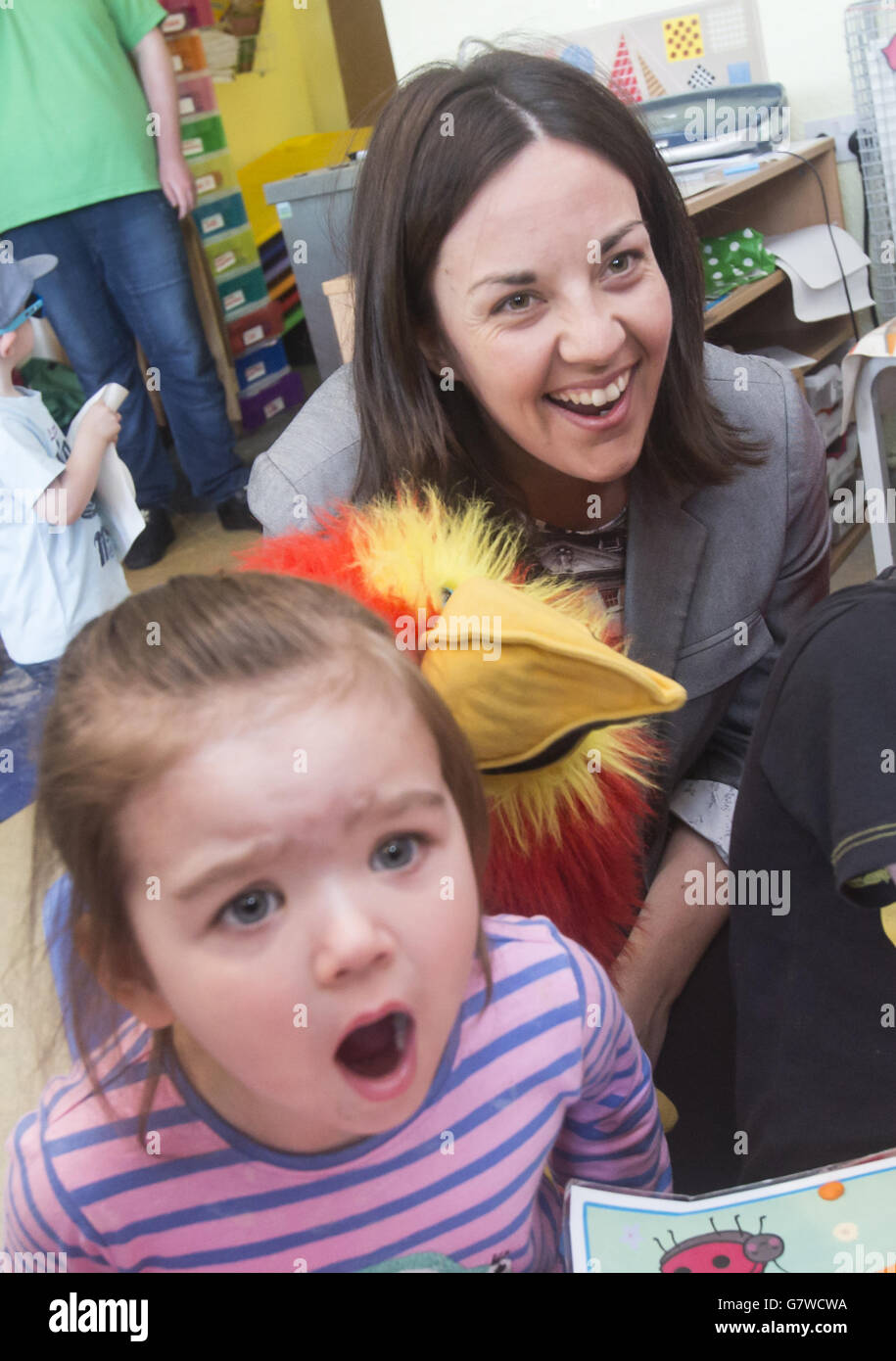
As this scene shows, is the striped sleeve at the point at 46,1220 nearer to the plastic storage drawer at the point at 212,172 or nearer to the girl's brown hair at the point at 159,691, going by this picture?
the girl's brown hair at the point at 159,691

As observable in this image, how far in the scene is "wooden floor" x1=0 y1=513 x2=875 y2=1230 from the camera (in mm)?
693

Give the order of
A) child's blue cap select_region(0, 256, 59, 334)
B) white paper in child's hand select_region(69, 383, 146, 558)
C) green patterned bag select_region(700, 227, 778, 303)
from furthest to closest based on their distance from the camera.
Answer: green patterned bag select_region(700, 227, 778, 303), white paper in child's hand select_region(69, 383, 146, 558), child's blue cap select_region(0, 256, 59, 334)

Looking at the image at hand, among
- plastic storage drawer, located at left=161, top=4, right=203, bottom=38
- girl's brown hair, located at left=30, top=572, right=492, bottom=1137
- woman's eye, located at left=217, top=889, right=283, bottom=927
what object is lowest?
woman's eye, located at left=217, top=889, right=283, bottom=927

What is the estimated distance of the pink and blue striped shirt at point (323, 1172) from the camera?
0.57 meters

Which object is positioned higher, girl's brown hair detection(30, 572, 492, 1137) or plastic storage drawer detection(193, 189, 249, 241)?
plastic storage drawer detection(193, 189, 249, 241)

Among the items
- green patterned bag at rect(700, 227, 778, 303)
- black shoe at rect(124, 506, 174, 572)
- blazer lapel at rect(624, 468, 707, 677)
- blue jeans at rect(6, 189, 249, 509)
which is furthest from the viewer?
black shoe at rect(124, 506, 174, 572)

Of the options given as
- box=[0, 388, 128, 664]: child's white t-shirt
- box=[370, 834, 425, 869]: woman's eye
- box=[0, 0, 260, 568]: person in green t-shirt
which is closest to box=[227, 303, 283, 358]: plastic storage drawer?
box=[0, 0, 260, 568]: person in green t-shirt

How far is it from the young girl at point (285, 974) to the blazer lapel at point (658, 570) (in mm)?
462

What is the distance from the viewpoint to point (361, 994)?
0.46 metres

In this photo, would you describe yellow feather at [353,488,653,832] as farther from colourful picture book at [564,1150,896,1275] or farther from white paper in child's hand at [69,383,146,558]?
white paper in child's hand at [69,383,146,558]

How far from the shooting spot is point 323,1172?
58 centimetres

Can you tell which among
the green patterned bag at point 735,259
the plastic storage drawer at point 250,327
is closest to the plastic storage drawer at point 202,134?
the plastic storage drawer at point 250,327

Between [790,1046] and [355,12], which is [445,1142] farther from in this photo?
[355,12]

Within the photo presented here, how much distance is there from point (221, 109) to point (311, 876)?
440 centimetres
